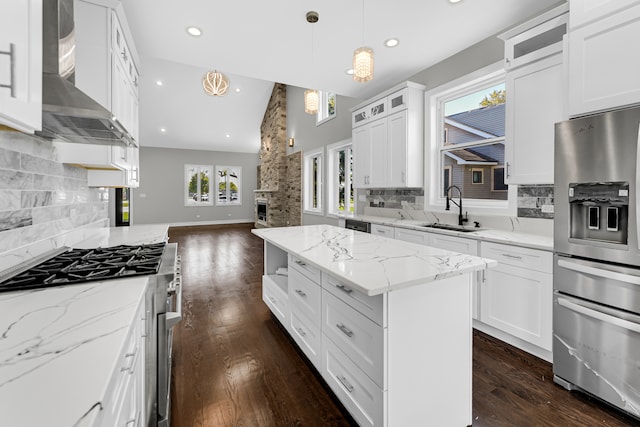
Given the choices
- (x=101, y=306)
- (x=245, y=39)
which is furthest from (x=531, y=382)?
(x=245, y=39)

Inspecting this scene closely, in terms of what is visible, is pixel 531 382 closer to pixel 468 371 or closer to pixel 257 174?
pixel 468 371

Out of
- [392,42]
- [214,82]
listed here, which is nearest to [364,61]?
[392,42]

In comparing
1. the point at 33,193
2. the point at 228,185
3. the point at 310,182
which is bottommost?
the point at 33,193

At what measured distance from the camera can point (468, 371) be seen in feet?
4.78

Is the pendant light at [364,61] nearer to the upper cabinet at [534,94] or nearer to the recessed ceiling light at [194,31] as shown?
the upper cabinet at [534,94]

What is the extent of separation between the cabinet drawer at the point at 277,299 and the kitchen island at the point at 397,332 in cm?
61

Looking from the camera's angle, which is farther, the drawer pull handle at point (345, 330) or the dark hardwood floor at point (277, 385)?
the dark hardwood floor at point (277, 385)

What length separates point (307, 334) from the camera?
1913 mm

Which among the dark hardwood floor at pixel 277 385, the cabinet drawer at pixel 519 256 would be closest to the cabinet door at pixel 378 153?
the cabinet drawer at pixel 519 256

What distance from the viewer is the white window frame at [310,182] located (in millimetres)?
6316

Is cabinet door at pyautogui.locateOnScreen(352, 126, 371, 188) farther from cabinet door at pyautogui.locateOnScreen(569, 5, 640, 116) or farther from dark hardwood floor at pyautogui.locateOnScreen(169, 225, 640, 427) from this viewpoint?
cabinet door at pyautogui.locateOnScreen(569, 5, 640, 116)

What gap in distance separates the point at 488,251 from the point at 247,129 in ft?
28.6

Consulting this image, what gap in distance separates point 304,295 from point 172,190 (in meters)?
9.71

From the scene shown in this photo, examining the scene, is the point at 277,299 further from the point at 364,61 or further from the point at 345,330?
the point at 364,61
